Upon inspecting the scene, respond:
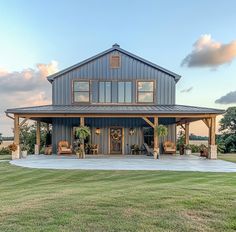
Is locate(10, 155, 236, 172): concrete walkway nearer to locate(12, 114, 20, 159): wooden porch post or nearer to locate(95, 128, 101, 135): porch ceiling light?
locate(12, 114, 20, 159): wooden porch post

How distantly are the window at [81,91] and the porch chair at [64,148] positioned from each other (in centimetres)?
339

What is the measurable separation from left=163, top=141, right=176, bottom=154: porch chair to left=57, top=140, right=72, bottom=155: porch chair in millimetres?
6748

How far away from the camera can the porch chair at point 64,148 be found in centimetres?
2017

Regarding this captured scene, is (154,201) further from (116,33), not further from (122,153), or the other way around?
(116,33)

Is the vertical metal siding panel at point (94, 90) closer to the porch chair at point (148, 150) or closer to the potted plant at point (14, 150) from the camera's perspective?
the porch chair at point (148, 150)

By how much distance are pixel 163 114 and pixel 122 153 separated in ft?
17.2

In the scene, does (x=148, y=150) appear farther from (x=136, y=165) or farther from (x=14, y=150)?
(x=14, y=150)

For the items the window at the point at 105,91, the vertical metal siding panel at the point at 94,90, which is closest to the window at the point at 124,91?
the window at the point at 105,91

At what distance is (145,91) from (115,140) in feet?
14.2

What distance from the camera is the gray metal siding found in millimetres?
22000

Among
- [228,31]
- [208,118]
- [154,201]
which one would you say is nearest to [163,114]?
[208,118]

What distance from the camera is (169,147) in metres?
21.0

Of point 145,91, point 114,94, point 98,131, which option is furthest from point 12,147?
point 145,91

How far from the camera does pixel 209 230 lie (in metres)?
4.55
